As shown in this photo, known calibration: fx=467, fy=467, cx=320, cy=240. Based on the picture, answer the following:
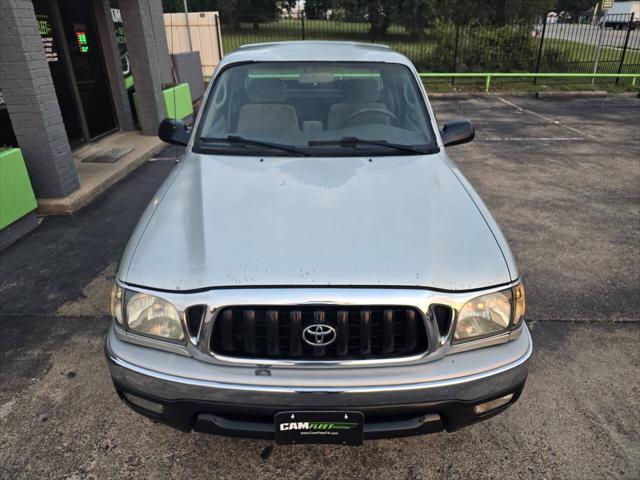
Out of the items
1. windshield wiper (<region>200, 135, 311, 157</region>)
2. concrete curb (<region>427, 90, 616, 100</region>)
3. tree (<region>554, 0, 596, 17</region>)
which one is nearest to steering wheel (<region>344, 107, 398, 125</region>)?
windshield wiper (<region>200, 135, 311, 157</region>)

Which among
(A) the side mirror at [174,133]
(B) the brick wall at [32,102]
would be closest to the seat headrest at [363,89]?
(A) the side mirror at [174,133]

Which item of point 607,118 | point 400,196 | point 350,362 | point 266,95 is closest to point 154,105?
point 266,95

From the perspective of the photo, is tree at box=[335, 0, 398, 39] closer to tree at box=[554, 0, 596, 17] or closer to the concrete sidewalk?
the concrete sidewalk

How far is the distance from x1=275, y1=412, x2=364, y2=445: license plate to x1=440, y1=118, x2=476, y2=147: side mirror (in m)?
2.09

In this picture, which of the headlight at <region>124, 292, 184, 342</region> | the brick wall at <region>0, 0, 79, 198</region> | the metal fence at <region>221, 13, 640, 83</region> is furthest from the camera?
the metal fence at <region>221, 13, 640, 83</region>

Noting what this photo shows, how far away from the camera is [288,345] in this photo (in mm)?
1908

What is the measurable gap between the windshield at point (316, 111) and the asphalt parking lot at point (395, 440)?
1.65 metres

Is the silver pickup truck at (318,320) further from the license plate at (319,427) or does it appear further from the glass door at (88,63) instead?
the glass door at (88,63)

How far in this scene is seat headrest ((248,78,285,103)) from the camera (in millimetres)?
3314

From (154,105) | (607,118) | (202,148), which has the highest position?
(202,148)

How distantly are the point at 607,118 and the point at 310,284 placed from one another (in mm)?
11416

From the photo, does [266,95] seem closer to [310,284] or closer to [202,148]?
[202,148]

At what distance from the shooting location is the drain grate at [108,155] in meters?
→ 7.28

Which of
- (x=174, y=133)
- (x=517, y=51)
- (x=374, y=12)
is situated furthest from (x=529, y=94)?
(x=374, y=12)
